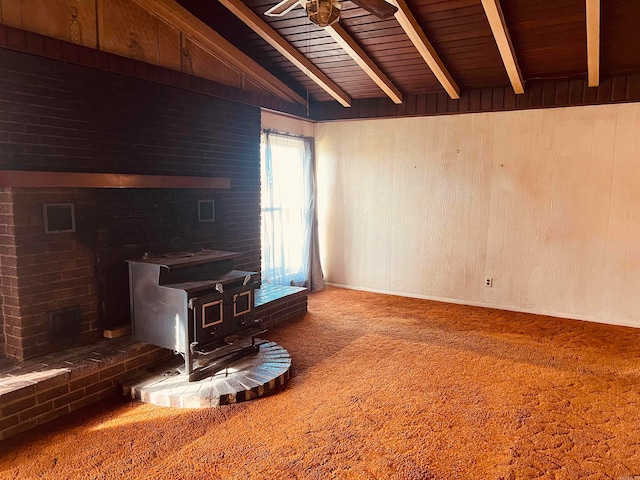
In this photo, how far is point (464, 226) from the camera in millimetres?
5637

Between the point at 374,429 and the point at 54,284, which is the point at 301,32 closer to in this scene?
the point at 54,284

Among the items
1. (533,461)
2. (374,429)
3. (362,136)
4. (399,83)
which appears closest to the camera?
(533,461)

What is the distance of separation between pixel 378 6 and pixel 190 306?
87.7 inches

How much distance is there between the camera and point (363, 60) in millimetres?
4668

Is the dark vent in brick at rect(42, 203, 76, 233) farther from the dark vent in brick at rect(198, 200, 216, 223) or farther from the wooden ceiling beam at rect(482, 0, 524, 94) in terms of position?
the wooden ceiling beam at rect(482, 0, 524, 94)

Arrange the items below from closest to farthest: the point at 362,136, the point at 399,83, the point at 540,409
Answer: the point at 540,409 < the point at 399,83 < the point at 362,136

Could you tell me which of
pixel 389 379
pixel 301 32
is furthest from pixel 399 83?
pixel 389 379

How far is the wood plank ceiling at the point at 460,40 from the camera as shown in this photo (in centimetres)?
380

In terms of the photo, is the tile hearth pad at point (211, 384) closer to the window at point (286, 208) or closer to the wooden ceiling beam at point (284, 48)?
the window at point (286, 208)

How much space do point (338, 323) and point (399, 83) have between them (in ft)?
9.21

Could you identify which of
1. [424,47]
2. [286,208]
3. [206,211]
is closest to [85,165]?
[206,211]

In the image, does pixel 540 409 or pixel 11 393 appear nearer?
pixel 11 393

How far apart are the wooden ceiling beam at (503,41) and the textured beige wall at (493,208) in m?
0.57

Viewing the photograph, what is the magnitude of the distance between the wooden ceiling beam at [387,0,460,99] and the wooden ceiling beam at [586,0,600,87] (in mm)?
1277
